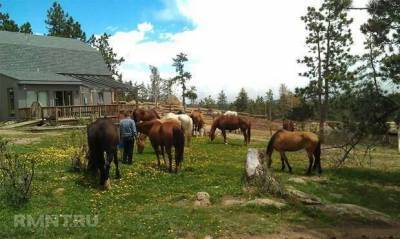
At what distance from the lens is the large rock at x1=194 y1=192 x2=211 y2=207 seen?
11.7 meters

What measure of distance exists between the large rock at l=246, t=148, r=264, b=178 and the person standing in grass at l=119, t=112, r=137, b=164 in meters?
4.19

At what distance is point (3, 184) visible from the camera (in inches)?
440

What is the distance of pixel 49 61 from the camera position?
148 feet

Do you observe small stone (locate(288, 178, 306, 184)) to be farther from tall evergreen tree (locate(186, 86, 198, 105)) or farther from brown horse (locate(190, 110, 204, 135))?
tall evergreen tree (locate(186, 86, 198, 105))

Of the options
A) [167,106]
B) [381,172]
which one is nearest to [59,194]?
[381,172]

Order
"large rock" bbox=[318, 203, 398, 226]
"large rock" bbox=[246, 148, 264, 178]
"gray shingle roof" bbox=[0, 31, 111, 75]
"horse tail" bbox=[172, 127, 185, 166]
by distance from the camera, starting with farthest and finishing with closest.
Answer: "gray shingle roof" bbox=[0, 31, 111, 75] → "horse tail" bbox=[172, 127, 185, 166] → "large rock" bbox=[246, 148, 264, 178] → "large rock" bbox=[318, 203, 398, 226]

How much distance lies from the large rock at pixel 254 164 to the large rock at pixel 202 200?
1844 mm

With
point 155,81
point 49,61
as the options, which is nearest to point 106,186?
point 49,61

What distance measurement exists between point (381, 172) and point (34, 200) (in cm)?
1439

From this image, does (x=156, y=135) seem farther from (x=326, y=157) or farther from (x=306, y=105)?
(x=306, y=105)

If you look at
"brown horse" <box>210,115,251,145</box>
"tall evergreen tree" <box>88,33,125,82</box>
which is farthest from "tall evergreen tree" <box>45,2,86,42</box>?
"brown horse" <box>210,115,251,145</box>

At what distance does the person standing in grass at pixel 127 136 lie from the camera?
16016 mm

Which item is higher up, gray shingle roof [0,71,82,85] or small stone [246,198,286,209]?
gray shingle roof [0,71,82,85]

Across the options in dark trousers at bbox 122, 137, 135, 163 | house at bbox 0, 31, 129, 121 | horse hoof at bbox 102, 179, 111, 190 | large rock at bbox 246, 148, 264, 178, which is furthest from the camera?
house at bbox 0, 31, 129, 121
